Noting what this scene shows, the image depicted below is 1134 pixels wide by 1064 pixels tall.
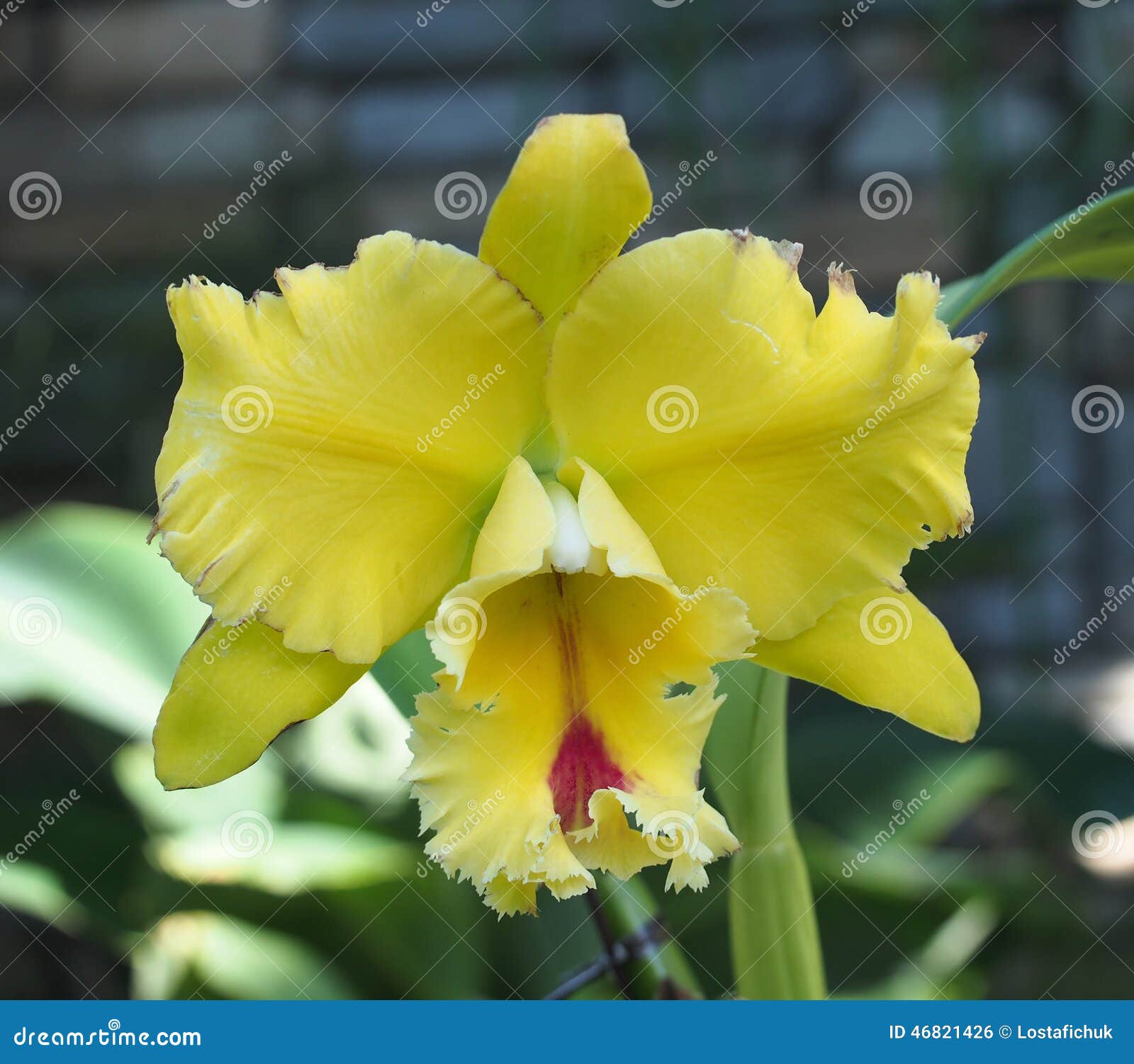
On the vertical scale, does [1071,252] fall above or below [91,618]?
above

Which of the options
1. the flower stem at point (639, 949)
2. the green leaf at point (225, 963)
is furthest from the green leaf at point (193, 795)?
the flower stem at point (639, 949)

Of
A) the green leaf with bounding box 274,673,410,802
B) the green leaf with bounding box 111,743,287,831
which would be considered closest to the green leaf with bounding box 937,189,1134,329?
the green leaf with bounding box 274,673,410,802

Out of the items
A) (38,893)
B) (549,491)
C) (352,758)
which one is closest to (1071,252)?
(549,491)

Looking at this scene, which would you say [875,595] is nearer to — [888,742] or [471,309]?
[471,309]

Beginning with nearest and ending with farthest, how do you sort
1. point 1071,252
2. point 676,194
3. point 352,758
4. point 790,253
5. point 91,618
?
point 790,253, point 1071,252, point 91,618, point 352,758, point 676,194

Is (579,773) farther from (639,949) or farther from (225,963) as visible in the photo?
(225,963)

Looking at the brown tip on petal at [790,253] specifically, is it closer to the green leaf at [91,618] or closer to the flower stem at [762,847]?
the flower stem at [762,847]

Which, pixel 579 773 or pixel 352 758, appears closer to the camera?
pixel 579 773

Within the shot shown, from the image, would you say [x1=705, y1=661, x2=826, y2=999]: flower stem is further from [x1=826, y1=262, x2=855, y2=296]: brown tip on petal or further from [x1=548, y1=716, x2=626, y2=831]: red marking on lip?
[x1=826, y1=262, x2=855, y2=296]: brown tip on petal
